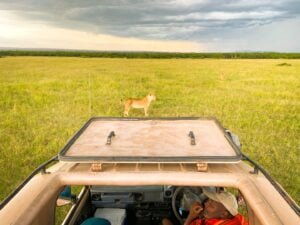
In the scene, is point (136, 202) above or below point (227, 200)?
below

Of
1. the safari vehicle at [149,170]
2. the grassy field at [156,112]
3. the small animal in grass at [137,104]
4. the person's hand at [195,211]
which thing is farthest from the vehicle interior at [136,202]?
the small animal in grass at [137,104]

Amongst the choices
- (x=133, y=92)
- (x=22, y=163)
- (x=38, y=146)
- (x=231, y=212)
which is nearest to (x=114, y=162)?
(x=231, y=212)

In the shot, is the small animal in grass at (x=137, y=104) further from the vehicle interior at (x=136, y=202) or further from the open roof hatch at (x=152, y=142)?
the open roof hatch at (x=152, y=142)

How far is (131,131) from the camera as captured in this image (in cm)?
347

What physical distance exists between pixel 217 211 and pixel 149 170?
85 cm

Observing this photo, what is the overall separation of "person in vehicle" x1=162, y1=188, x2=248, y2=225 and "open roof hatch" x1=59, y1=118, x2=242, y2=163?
1.42ft

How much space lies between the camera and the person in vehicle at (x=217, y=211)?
3.12 meters

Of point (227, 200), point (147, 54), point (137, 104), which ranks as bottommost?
point (147, 54)

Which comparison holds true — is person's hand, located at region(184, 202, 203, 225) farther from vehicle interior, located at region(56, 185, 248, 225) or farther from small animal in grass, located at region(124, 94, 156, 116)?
small animal in grass, located at region(124, 94, 156, 116)

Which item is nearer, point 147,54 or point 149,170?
point 149,170

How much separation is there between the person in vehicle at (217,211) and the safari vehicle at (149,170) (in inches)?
9.0

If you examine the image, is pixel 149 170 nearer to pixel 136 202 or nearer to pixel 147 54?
pixel 136 202

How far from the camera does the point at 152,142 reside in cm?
313

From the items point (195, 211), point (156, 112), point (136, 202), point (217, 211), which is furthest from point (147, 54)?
→ point (217, 211)
